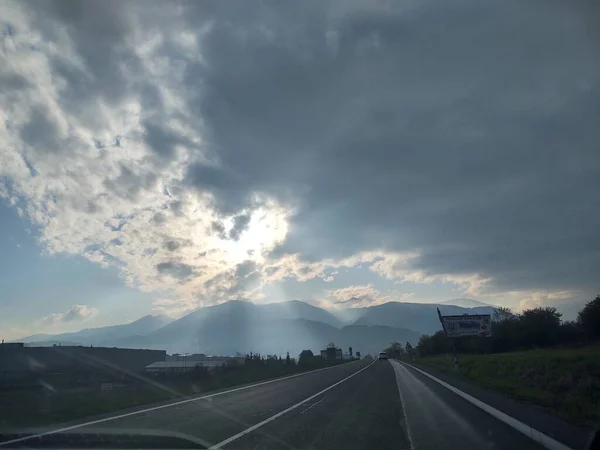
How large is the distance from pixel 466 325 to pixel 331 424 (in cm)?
6205

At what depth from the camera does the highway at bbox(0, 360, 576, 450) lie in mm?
10914

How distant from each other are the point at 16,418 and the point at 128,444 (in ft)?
23.9

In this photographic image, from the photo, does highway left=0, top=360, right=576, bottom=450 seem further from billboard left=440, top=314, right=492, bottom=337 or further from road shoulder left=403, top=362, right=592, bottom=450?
billboard left=440, top=314, right=492, bottom=337

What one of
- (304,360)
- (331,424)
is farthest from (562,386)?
(304,360)

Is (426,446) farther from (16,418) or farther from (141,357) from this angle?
(141,357)

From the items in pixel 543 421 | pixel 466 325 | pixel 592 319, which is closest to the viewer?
pixel 543 421

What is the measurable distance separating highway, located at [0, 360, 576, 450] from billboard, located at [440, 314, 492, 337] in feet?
172

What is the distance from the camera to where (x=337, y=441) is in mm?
11148

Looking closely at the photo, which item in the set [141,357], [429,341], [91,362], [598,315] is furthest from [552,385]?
[429,341]

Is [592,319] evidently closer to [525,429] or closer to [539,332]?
[539,332]

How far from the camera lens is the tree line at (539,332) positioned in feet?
201

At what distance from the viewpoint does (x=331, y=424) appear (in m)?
13.8

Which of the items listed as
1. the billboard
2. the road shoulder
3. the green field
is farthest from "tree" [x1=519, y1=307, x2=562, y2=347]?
the road shoulder

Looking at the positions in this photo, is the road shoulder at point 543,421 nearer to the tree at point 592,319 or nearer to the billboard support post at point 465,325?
the tree at point 592,319
